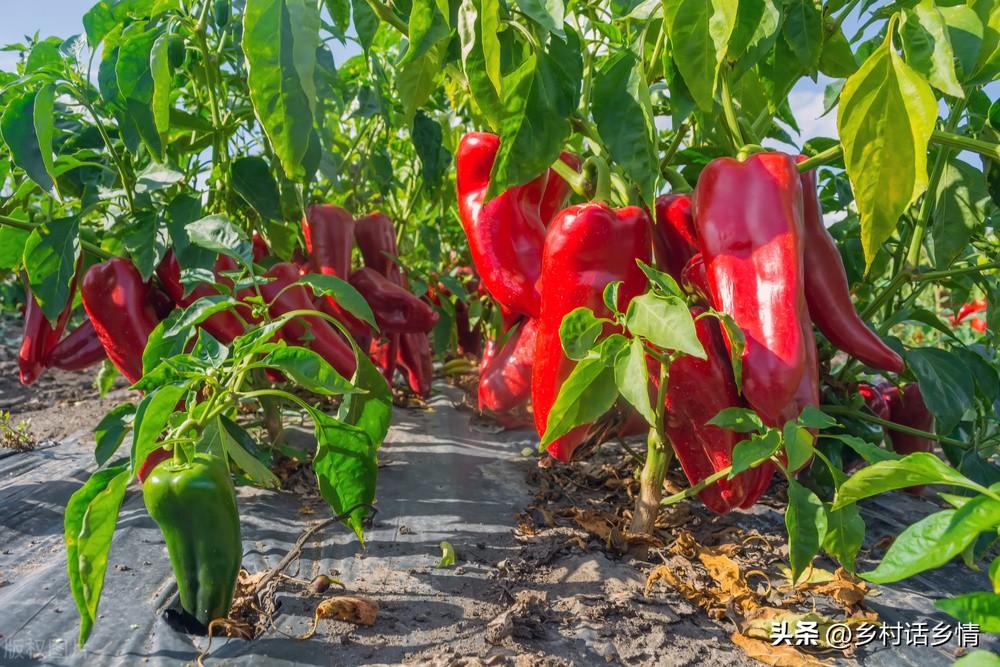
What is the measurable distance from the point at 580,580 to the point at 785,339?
0.52m

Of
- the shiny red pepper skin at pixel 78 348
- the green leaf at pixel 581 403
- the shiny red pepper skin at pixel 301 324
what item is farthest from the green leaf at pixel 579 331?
the shiny red pepper skin at pixel 78 348

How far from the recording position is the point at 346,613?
110 centimetres

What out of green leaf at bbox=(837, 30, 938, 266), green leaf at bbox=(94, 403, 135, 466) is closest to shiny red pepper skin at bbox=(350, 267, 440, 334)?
green leaf at bbox=(94, 403, 135, 466)

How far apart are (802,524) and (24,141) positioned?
126cm

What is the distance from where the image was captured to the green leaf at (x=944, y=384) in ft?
4.03

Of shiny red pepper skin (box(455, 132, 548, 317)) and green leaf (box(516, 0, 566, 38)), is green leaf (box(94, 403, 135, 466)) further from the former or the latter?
green leaf (box(516, 0, 566, 38))

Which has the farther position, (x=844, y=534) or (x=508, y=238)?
(x=508, y=238)

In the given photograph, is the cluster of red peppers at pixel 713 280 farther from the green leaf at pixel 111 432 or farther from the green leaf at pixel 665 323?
the green leaf at pixel 111 432

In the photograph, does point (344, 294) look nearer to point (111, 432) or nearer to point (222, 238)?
point (222, 238)

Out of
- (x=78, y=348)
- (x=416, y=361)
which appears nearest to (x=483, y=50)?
(x=78, y=348)

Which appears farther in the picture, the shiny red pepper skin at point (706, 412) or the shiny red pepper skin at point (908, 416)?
the shiny red pepper skin at point (908, 416)

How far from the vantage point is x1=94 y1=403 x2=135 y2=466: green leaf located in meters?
1.09

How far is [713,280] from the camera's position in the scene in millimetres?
986

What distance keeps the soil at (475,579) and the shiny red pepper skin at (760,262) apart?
0.38m
